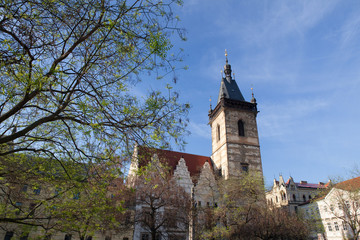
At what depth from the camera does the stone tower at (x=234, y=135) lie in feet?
97.5

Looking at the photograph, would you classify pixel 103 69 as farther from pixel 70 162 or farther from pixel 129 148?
pixel 70 162

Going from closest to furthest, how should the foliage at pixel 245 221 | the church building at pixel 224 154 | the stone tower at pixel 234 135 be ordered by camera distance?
the foliage at pixel 245 221
the church building at pixel 224 154
the stone tower at pixel 234 135

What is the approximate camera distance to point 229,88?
3744 cm

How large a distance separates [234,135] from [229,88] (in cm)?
935

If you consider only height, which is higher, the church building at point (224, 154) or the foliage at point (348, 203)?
the church building at point (224, 154)

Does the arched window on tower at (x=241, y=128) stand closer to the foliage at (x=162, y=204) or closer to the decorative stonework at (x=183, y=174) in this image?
the decorative stonework at (x=183, y=174)

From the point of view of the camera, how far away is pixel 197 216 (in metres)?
20.5

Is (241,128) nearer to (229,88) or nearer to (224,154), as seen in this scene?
(224,154)

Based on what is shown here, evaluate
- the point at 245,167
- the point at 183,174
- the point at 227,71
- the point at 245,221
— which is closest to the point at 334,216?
the point at 245,167

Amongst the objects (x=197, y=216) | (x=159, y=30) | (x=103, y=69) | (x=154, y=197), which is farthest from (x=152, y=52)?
(x=197, y=216)

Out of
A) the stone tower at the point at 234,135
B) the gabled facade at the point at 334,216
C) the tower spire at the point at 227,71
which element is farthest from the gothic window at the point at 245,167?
the tower spire at the point at 227,71

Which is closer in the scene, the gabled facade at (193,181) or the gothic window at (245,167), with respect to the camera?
the gabled facade at (193,181)

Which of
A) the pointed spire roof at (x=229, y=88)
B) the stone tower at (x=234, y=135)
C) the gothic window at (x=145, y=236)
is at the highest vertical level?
the pointed spire roof at (x=229, y=88)

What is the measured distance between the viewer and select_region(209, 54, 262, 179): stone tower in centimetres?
2972
